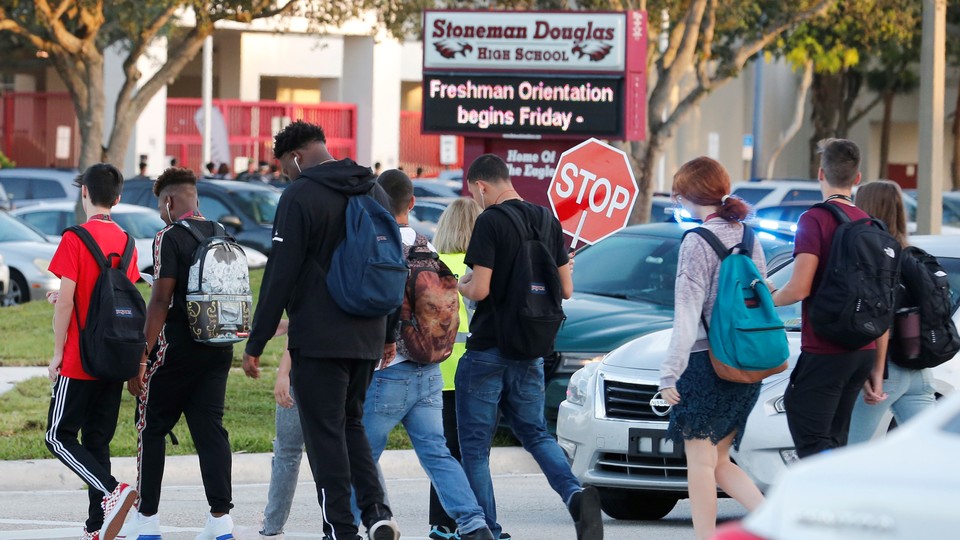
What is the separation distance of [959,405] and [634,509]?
5777 millimetres

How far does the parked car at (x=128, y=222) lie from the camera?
21406 mm

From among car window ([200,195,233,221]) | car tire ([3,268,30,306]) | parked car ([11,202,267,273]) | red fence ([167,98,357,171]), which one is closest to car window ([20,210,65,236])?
parked car ([11,202,267,273])

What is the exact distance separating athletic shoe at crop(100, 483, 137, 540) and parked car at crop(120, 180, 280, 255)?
16248 millimetres

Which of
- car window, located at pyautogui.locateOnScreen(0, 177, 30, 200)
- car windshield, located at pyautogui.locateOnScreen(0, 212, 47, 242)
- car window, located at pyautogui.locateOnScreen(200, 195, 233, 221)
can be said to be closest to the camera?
car windshield, located at pyautogui.locateOnScreen(0, 212, 47, 242)

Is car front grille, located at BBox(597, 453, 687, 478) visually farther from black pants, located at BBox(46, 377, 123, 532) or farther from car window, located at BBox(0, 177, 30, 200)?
car window, located at BBox(0, 177, 30, 200)

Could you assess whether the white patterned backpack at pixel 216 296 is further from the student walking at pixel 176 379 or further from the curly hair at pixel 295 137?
the curly hair at pixel 295 137

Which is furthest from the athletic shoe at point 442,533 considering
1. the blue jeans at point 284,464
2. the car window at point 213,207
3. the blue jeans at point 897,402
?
the car window at point 213,207

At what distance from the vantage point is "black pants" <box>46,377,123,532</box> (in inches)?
281

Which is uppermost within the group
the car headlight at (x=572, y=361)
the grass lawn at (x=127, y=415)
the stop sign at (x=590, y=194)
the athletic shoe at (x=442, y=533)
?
the stop sign at (x=590, y=194)

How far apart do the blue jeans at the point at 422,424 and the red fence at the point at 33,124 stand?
42.7m

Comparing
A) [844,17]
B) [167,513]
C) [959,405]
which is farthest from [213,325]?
[844,17]

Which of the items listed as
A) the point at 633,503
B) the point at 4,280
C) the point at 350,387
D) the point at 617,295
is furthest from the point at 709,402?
the point at 4,280

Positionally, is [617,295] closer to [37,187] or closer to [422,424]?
[422,424]

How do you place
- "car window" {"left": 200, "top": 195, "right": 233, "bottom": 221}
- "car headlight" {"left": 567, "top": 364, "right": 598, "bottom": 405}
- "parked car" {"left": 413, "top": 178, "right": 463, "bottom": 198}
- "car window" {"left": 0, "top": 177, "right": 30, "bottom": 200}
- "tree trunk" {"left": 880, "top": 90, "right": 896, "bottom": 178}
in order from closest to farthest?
1. "car headlight" {"left": 567, "top": 364, "right": 598, "bottom": 405}
2. "car window" {"left": 200, "top": 195, "right": 233, "bottom": 221}
3. "car window" {"left": 0, "top": 177, "right": 30, "bottom": 200}
4. "parked car" {"left": 413, "top": 178, "right": 463, "bottom": 198}
5. "tree trunk" {"left": 880, "top": 90, "right": 896, "bottom": 178}
